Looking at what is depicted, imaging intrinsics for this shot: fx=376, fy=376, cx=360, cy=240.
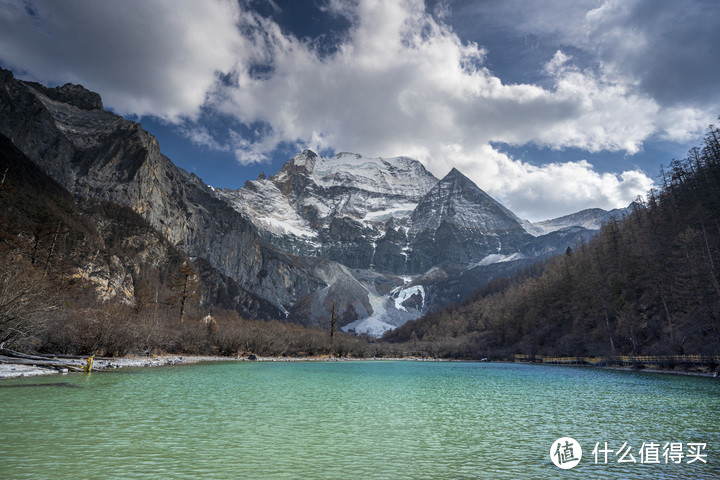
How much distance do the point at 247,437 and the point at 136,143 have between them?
144634 millimetres

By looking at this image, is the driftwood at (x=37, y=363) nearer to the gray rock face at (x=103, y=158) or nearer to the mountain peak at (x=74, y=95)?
the gray rock face at (x=103, y=158)

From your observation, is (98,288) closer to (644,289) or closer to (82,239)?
(82,239)

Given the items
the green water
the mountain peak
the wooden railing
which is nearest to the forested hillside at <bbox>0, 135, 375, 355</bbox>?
the green water

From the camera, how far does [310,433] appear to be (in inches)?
423

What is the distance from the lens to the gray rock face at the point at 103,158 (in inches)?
3851

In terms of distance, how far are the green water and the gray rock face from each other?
365ft

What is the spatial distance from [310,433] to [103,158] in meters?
137

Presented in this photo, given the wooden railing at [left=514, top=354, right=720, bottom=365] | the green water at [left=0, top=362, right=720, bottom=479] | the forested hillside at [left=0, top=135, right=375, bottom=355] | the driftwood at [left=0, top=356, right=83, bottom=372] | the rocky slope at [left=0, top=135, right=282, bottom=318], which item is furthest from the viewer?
the rocky slope at [left=0, top=135, right=282, bottom=318]

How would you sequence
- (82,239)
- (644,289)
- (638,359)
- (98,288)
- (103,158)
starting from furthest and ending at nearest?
1. (103,158)
2. (82,239)
3. (98,288)
4. (644,289)
5. (638,359)

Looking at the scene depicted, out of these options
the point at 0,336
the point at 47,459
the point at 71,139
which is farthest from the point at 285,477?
the point at 71,139

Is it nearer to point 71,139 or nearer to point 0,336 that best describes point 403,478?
point 0,336

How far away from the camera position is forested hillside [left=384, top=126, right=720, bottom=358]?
4275cm

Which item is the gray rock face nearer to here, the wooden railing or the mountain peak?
the mountain peak

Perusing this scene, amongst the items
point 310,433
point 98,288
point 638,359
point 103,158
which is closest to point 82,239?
point 98,288
